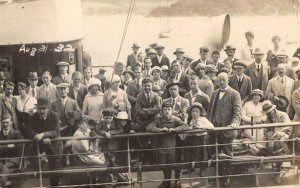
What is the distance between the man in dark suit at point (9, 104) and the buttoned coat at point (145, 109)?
1.09m

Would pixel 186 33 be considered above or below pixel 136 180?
above

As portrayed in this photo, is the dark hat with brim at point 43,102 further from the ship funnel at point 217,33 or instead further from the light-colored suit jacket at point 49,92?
the ship funnel at point 217,33

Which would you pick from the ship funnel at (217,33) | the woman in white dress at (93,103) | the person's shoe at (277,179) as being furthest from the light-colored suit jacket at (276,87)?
the woman in white dress at (93,103)

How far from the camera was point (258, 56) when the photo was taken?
14.7ft

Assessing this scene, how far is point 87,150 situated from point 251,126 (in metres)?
1.50

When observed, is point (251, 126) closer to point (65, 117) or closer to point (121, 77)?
point (121, 77)

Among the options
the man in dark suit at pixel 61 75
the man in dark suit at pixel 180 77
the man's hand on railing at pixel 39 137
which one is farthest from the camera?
the man in dark suit at pixel 180 77

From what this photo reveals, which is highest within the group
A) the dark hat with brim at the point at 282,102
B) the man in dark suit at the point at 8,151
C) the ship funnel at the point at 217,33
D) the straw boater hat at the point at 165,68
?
the ship funnel at the point at 217,33

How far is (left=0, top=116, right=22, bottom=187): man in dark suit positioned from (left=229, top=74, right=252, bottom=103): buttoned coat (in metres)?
1.99

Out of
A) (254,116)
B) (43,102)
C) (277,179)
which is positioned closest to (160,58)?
(254,116)

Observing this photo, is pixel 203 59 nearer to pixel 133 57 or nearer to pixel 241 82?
pixel 241 82

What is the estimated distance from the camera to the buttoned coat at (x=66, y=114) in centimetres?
428

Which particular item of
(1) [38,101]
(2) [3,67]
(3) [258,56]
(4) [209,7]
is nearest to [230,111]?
(3) [258,56]

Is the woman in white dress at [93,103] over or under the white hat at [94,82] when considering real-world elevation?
under
